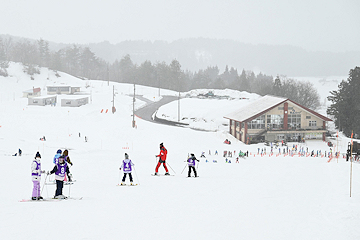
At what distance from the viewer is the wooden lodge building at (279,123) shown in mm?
50094

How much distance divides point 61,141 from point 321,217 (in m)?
29.9

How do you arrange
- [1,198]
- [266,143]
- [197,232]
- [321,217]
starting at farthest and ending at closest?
[266,143]
[1,198]
[321,217]
[197,232]

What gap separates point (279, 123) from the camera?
5091 cm

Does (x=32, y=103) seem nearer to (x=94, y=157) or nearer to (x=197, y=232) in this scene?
(x=94, y=157)

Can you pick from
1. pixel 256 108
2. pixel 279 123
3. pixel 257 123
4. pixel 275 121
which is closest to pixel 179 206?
pixel 257 123

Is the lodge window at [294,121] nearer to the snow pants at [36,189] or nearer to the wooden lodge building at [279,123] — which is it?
the wooden lodge building at [279,123]

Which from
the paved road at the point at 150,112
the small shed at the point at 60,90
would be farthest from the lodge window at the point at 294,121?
the small shed at the point at 60,90

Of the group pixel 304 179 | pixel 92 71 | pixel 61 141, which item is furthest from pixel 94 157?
pixel 92 71

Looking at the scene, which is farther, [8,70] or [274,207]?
[8,70]

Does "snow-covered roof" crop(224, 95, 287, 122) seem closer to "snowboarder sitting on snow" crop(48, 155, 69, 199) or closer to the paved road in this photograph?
the paved road

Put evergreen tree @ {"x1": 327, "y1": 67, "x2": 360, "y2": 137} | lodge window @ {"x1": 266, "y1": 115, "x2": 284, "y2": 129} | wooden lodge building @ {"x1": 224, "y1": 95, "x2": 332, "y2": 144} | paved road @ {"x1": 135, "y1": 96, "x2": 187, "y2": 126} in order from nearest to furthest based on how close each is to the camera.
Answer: wooden lodge building @ {"x1": 224, "y1": 95, "x2": 332, "y2": 144} < lodge window @ {"x1": 266, "y1": 115, "x2": 284, "y2": 129} < evergreen tree @ {"x1": 327, "y1": 67, "x2": 360, "y2": 137} < paved road @ {"x1": 135, "y1": 96, "x2": 187, "y2": 126}

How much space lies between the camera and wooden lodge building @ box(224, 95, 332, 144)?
50.1 meters

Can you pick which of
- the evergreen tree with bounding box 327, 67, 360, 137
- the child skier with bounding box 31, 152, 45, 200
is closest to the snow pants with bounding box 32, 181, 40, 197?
the child skier with bounding box 31, 152, 45, 200

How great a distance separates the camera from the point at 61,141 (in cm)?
3466
